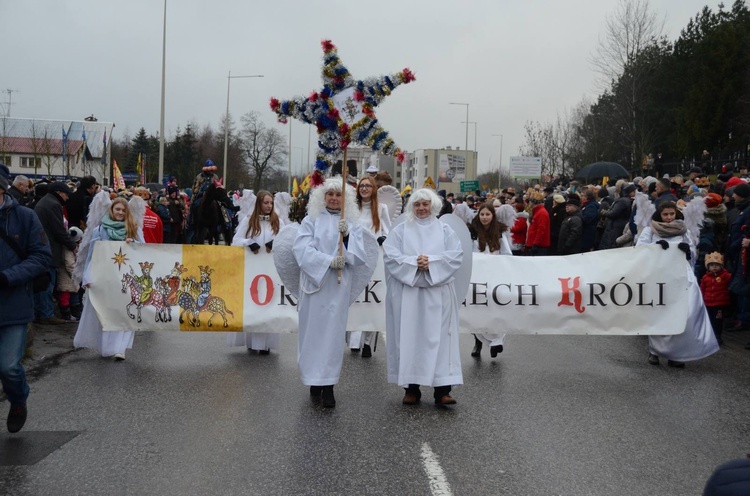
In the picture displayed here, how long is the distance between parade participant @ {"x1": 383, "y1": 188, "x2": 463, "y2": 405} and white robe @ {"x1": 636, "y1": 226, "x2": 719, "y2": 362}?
3.07 m

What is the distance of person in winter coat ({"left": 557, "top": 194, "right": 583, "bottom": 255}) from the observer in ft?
50.6

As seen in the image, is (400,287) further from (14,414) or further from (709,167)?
(709,167)

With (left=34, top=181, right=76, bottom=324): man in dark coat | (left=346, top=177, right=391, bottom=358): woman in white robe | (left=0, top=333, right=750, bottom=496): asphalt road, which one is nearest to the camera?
(left=0, top=333, right=750, bottom=496): asphalt road

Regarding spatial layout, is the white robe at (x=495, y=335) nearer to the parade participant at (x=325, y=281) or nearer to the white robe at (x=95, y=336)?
the parade participant at (x=325, y=281)

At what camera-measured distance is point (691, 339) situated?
9.74 metres

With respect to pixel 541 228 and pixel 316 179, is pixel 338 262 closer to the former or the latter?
pixel 316 179

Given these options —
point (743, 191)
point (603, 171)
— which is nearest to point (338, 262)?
point (743, 191)

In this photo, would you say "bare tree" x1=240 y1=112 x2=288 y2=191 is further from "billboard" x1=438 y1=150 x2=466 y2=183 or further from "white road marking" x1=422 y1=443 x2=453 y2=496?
"white road marking" x1=422 y1=443 x2=453 y2=496

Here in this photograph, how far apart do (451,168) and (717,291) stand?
79629 mm

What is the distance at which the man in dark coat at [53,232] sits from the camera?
12203 mm

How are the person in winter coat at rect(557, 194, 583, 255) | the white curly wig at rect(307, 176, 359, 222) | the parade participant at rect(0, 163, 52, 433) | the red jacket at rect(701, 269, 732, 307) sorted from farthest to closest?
the person in winter coat at rect(557, 194, 583, 255), the red jacket at rect(701, 269, 732, 307), the white curly wig at rect(307, 176, 359, 222), the parade participant at rect(0, 163, 52, 433)

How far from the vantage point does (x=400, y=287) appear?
8.00 meters

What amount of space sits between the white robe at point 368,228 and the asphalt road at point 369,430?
390 millimetres

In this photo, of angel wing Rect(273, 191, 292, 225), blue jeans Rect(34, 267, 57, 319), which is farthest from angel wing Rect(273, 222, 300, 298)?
blue jeans Rect(34, 267, 57, 319)
